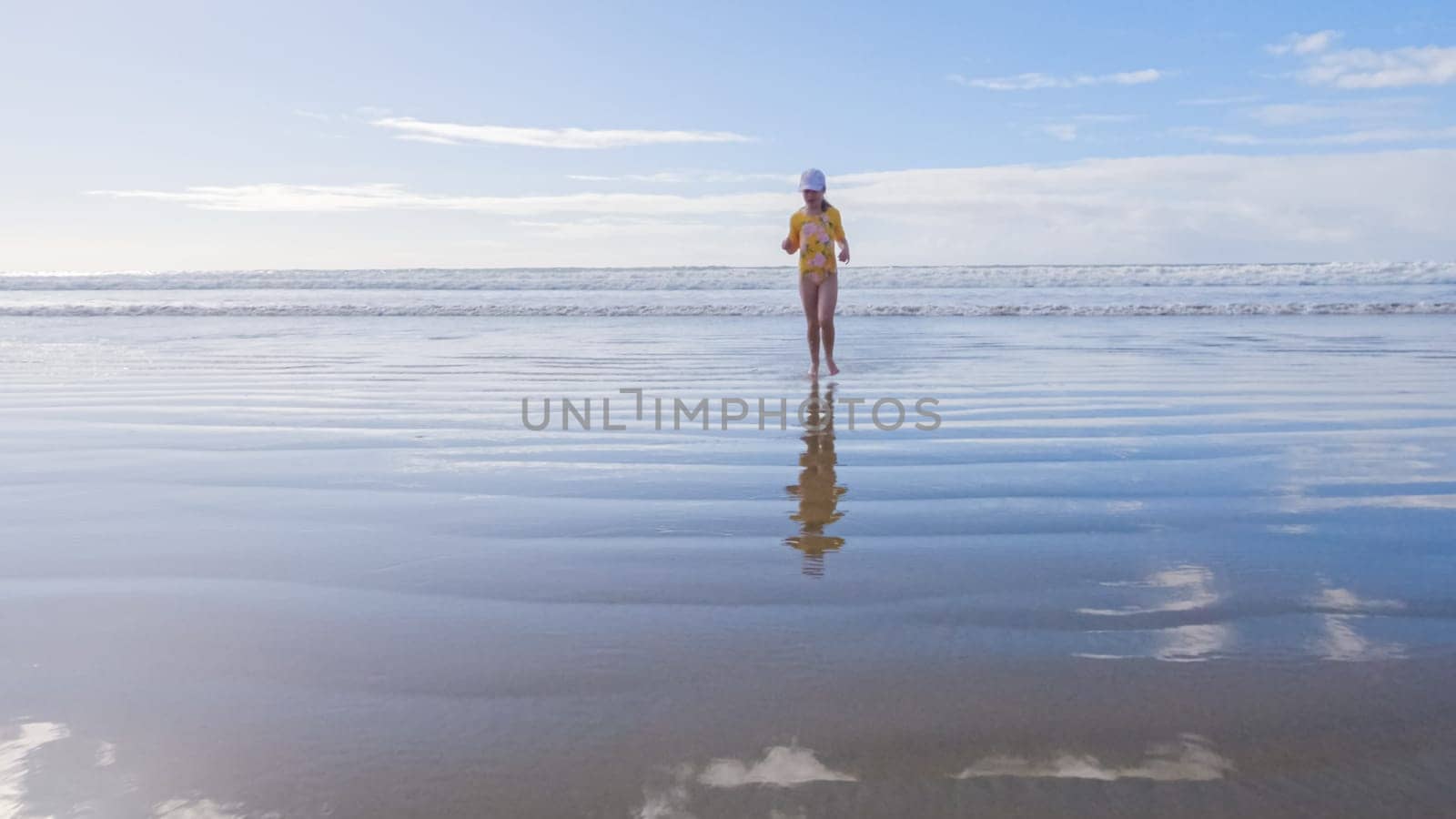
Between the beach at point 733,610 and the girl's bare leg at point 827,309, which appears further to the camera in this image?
the girl's bare leg at point 827,309

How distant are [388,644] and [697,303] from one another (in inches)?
723

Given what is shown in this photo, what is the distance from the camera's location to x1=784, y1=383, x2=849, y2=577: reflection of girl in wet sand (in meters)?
2.87

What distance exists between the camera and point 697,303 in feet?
66.8

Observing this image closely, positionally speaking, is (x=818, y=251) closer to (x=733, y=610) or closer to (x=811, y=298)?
(x=811, y=298)

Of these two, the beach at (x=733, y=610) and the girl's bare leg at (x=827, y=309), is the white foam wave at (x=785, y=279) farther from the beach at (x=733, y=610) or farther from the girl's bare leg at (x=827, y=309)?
the beach at (x=733, y=610)

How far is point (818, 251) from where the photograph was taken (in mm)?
8570

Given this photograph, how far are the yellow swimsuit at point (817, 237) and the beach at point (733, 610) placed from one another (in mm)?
2778

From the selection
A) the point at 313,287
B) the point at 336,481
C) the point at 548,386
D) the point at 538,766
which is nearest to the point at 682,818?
the point at 538,766

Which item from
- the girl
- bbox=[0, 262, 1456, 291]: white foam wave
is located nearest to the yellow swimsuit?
the girl

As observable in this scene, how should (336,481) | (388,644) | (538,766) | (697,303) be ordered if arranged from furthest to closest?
(697,303) < (336,481) < (388,644) < (538,766)

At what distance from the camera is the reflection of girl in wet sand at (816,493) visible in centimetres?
287

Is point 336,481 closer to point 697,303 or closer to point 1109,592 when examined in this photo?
point 1109,592

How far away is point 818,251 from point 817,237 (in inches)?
4.7

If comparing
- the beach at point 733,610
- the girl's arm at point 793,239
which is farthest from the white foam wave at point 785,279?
the beach at point 733,610
